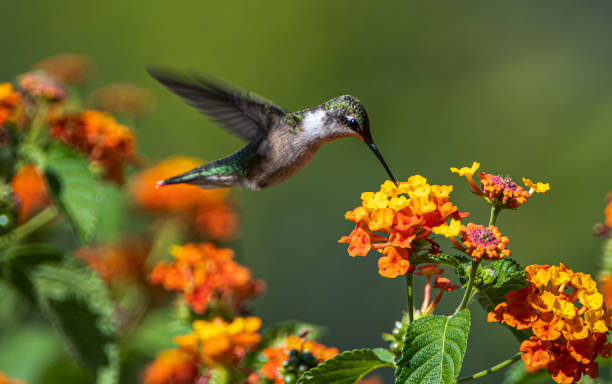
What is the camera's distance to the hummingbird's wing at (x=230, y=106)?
162cm

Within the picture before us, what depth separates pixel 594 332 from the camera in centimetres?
103

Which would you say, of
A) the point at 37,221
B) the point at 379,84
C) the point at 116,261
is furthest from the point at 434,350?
the point at 379,84

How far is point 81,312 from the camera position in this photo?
169 centimetres

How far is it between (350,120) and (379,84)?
3648 mm

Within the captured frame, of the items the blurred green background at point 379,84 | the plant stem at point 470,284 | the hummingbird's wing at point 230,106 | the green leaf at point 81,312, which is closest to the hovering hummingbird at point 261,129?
the hummingbird's wing at point 230,106

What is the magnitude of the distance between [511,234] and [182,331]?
3323mm

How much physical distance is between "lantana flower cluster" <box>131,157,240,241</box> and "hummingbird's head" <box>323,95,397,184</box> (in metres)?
0.93

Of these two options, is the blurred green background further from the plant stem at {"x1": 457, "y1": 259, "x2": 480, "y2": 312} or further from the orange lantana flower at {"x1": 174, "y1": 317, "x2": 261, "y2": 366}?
the plant stem at {"x1": 457, "y1": 259, "x2": 480, "y2": 312}

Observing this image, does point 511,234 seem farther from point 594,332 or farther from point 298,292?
point 594,332

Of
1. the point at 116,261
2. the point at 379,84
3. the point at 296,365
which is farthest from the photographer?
the point at 379,84

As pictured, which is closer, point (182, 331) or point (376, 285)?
point (182, 331)

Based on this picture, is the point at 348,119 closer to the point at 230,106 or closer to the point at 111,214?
the point at 230,106

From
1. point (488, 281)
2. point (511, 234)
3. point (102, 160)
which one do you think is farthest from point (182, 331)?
point (511, 234)

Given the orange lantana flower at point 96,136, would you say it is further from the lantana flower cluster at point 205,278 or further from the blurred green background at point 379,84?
the blurred green background at point 379,84
